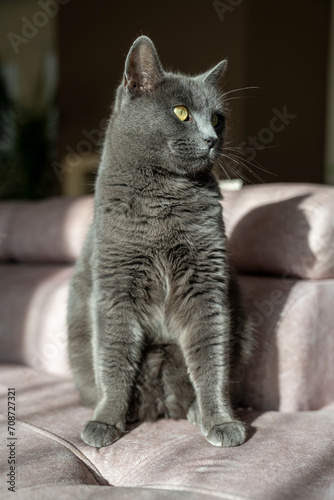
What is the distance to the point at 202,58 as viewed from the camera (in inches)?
140

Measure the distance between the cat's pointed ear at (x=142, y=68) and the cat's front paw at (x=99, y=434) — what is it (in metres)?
0.83

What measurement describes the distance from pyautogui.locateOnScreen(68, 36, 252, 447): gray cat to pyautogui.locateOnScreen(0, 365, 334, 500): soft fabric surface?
6cm

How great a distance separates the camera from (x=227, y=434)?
42.3 inches

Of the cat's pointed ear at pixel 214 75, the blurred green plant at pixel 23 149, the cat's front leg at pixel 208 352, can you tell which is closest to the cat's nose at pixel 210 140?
the cat's pointed ear at pixel 214 75

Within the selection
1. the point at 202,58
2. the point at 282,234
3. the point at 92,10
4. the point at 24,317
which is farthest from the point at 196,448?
the point at 92,10

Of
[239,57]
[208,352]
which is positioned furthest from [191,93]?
[239,57]

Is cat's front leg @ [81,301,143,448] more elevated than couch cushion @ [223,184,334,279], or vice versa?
couch cushion @ [223,184,334,279]

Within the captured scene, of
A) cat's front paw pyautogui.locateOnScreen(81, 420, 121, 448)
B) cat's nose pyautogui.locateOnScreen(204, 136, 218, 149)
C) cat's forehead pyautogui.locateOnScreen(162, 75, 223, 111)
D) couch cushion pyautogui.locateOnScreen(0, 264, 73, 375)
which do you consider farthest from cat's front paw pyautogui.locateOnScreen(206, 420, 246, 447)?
couch cushion pyautogui.locateOnScreen(0, 264, 73, 375)

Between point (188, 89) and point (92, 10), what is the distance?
3721 mm

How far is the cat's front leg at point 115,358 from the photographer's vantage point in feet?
3.88

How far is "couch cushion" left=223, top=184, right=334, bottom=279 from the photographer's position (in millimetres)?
1407

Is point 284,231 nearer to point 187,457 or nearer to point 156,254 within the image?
point 156,254

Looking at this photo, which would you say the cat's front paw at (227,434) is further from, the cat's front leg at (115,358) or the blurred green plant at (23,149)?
the blurred green plant at (23,149)

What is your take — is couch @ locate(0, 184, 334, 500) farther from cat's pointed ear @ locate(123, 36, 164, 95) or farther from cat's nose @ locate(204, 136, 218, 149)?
cat's pointed ear @ locate(123, 36, 164, 95)
